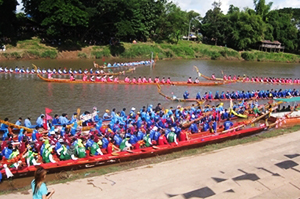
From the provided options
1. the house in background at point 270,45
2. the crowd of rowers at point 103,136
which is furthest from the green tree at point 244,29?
the crowd of rowers at point 103,136

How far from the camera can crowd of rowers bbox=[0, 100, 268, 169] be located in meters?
10.8

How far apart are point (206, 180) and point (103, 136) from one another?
484cm

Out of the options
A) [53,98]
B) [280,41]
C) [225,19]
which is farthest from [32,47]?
[280,41]

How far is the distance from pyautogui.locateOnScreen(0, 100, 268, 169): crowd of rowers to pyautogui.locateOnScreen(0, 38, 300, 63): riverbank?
29393 millimetres

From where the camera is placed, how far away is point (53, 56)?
42.1 meters

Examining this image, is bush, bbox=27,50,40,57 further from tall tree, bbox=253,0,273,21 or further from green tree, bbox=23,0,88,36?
tall tree, bbox=253,0,273,21

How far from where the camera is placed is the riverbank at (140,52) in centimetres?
4075

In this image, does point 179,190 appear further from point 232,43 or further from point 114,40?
point 232,43

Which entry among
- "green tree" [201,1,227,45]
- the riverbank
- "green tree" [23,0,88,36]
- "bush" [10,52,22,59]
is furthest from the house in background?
"bush" [10,52,22,59]

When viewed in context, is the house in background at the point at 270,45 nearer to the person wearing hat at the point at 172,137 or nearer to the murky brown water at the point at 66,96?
the murky brown water at the point at 66,96

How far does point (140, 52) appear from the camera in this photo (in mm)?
51781

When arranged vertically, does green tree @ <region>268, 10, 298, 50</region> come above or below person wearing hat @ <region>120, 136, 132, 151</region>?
above

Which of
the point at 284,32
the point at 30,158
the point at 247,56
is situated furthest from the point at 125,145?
the point at 284,32

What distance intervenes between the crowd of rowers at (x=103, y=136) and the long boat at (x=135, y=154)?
0.25 m
